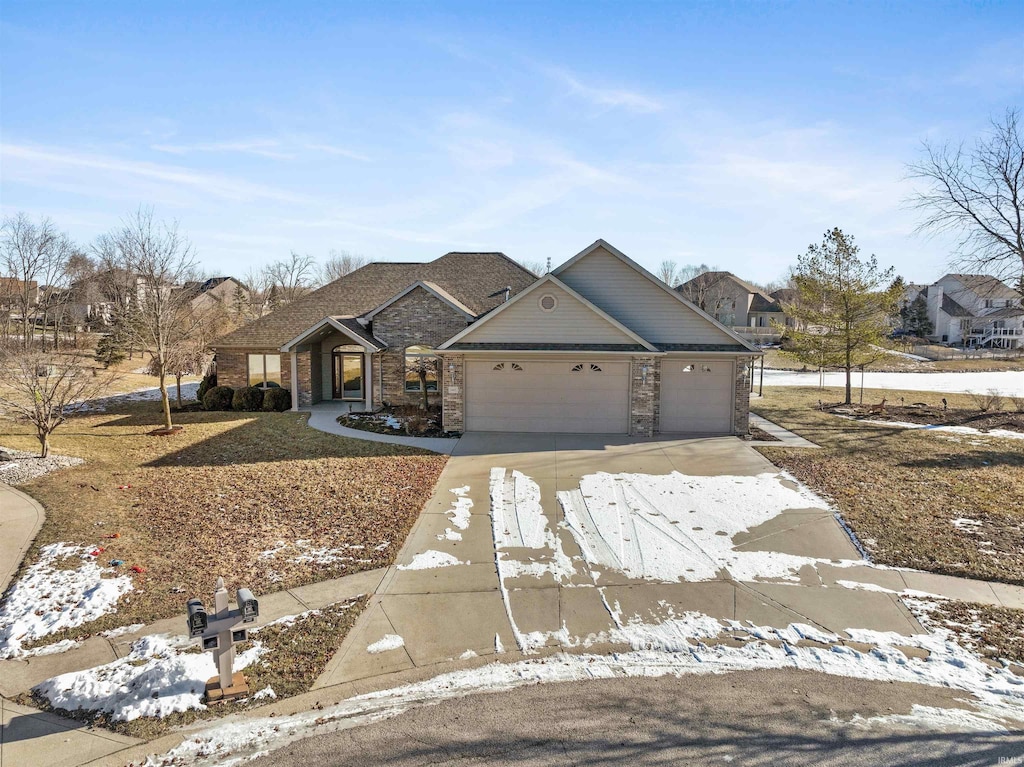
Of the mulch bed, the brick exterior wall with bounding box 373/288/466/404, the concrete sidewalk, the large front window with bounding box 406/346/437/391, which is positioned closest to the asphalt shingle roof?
the brick exterior wall with bounding box 373/288/466/404

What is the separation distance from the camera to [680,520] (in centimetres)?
1002

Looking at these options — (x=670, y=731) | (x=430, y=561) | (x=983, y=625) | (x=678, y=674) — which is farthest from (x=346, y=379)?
(x=983, y=625)

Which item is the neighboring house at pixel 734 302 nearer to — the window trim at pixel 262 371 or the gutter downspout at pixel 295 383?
the window trim at pixel 262 371

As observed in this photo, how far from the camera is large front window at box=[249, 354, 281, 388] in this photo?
855 inches

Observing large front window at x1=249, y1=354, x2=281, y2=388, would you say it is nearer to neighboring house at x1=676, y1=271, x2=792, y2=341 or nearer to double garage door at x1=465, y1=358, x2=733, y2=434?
double garage door at x1=465, y1=358, x2=733, y2=434

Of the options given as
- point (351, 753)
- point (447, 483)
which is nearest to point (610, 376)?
point (447, 483)

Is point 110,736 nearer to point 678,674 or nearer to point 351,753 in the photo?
point 351,753

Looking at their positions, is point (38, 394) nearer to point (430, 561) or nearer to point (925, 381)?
point (430, 561)

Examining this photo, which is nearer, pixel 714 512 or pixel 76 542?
pixel 76 542

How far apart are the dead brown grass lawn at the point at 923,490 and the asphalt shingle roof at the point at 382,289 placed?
12310 millimetres

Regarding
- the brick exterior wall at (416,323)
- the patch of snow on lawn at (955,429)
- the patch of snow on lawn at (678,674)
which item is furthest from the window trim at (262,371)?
the patch of snow on lawn at (955,429)

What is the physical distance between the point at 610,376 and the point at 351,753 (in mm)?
13180

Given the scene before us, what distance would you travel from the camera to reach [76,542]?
344 inches

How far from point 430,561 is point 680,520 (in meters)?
4.33
